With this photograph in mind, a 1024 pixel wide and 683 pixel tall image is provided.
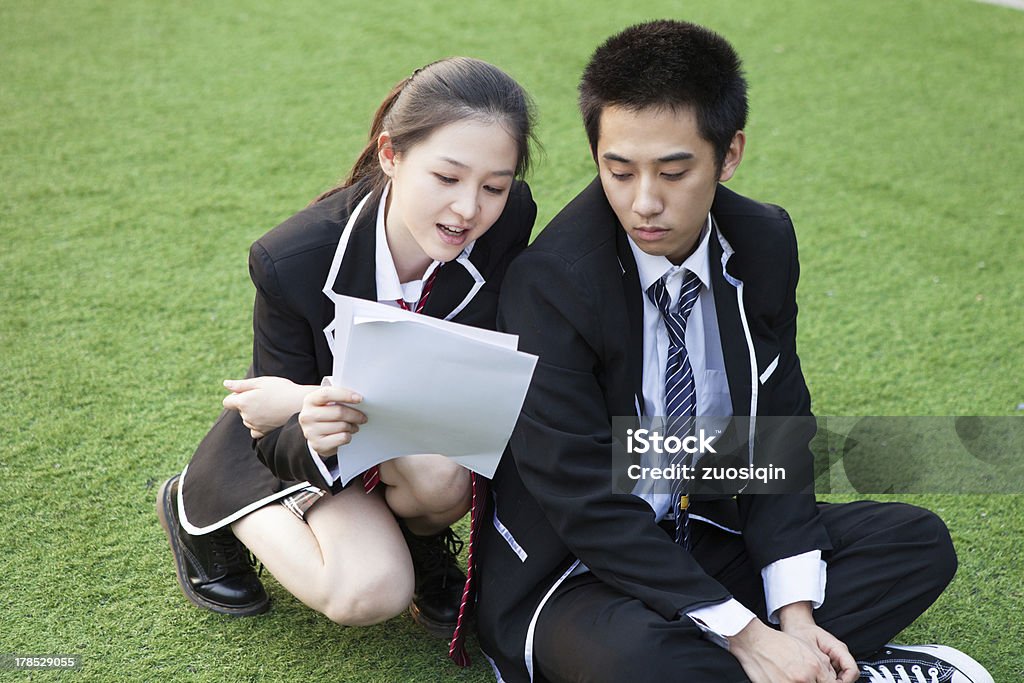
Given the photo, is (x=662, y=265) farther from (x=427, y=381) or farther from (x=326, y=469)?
(x=326, y=469)

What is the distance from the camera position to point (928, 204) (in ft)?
10.9

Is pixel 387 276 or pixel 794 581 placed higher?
pixel 387 276

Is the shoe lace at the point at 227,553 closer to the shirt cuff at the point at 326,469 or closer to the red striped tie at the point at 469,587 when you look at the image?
the shirt cuff at the point at 326,469

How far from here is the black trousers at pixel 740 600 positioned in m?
1.51

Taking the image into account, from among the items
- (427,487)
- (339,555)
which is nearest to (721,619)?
(427,487)

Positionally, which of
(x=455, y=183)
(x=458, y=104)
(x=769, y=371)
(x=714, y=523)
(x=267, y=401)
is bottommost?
(x=714, y=523)

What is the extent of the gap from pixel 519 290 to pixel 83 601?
3.00 ft

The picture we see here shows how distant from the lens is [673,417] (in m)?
1.70

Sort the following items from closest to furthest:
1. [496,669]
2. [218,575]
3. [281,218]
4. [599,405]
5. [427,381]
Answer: [427,381], [599,405], [496,669], [218,575], [281,218]

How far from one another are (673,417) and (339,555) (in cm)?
57

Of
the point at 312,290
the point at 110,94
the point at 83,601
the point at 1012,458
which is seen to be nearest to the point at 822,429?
the point at 1012,458

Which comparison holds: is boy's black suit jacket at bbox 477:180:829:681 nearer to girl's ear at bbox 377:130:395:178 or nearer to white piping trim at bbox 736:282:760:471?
white piping trim at bbox 736:282:760:471

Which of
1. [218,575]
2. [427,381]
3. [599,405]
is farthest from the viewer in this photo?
[218,575]

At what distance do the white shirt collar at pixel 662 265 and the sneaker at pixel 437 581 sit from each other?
59cm
